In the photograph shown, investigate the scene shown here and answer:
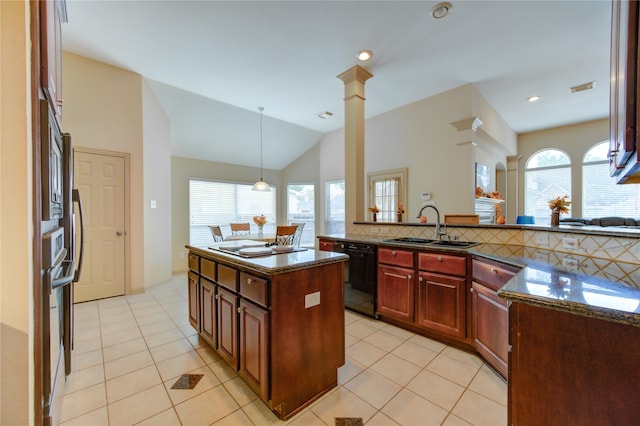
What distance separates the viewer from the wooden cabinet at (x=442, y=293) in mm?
→ 2230

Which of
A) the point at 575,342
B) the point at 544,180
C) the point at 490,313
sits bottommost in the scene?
the point at 490,313

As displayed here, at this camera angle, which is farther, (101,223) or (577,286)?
(101,223)

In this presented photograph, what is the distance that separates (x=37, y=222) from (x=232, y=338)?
1.28m

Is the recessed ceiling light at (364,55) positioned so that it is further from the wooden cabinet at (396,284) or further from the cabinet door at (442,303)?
the cabinet door at (442,303)

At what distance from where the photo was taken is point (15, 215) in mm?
840

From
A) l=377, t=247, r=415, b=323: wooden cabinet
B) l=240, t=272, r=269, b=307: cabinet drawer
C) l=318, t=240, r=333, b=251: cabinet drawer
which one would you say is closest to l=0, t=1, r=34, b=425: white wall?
l=240, t=272, r=269, b=307: cabinet drawer

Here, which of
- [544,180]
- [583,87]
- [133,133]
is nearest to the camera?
[133,133]

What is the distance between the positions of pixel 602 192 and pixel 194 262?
27.0 feet

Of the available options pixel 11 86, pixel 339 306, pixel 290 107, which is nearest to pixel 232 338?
pixel 339 306

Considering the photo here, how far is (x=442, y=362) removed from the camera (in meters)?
2.11

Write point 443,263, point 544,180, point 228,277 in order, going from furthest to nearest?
point 544,180
point 443,263
point 228,277

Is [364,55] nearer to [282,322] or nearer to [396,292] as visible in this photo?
[396,292]

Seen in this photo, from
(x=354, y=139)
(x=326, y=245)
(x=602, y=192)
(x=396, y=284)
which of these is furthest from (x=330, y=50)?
(x=602, y=192)

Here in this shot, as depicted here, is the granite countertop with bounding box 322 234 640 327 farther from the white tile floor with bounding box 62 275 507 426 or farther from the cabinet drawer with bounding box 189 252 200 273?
the cabinet drawer with bounding box 189 252 200 273
